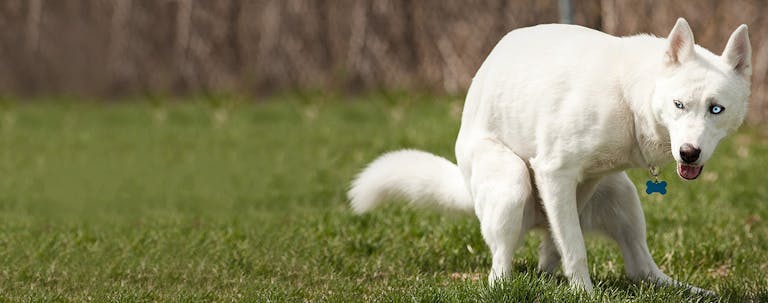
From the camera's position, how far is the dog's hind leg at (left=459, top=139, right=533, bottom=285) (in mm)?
4320

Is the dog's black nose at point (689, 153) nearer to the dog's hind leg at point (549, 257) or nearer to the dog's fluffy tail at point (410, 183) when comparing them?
the dog's hind leg at point (549, 257)

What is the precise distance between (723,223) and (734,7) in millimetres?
3962

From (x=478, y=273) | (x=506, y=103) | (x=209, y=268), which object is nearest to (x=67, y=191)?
(x=209, y=268)

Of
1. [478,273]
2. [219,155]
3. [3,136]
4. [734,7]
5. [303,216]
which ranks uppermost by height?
[734,7]

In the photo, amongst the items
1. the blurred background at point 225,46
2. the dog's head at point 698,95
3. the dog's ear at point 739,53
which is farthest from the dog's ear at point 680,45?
the blurred background at point 225,46

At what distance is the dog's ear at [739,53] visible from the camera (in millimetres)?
3777

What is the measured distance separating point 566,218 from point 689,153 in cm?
77

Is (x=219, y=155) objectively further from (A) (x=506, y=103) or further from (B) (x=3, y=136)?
(A) (x=506, y=103)

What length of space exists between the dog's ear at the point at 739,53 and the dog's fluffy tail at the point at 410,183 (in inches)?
60.9

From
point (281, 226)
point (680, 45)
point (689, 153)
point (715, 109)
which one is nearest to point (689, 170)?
point (689, 153)

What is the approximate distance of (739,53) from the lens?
380cm

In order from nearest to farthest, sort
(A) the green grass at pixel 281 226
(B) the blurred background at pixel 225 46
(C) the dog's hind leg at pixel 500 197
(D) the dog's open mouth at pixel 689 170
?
1. (D) the dog's open mouth at pixel 689 170
2. (C) the dog's hind leg at pixel 500 197
3. (A) the green grass at pixel 281 226
4. (B) the blurred background at pixel 225 46

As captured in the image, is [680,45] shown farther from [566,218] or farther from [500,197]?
[500,197]

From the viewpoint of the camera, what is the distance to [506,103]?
4.44 meters
